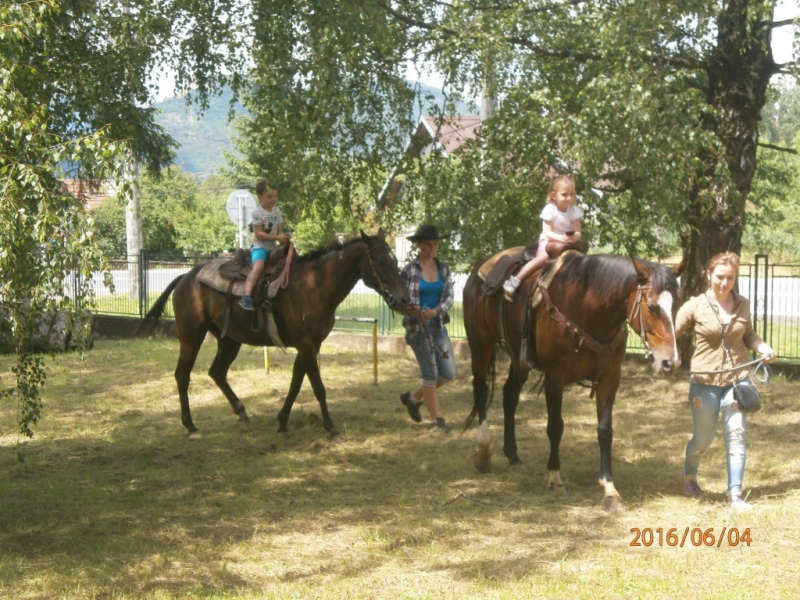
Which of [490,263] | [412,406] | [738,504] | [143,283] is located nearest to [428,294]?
[490,263]

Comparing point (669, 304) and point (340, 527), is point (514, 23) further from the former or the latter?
point (340, 527)

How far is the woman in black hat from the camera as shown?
9519 millimetres

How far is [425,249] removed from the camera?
960 centimetres

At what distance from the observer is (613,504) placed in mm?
6770

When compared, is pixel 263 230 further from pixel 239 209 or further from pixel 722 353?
pixel 239 209

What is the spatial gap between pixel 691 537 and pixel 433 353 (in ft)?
13.6

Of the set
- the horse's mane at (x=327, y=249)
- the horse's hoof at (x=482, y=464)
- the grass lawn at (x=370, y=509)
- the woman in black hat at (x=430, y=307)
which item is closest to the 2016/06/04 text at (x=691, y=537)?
the grass lawn at (x=370, y=509)

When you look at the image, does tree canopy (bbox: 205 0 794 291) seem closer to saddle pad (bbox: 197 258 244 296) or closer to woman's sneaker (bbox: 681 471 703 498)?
saddle pad (bbox: 197 258 244 296)

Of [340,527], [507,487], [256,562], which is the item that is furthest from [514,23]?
[256,562]

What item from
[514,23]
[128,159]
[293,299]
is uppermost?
[514,23]

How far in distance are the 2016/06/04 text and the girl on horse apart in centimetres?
234

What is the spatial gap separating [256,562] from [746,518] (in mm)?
3135

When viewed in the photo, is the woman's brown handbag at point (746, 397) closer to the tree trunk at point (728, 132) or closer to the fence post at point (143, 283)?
the tree trunk at point (728, 132)

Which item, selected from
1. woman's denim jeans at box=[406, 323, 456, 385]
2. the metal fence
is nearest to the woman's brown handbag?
woman's denim jeans at box=[406, 323, 456, 385]
